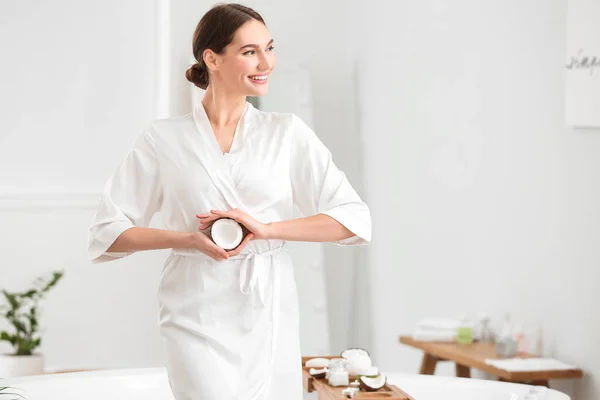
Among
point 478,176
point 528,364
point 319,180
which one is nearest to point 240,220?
point 319,180

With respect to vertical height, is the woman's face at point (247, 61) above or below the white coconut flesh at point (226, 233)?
above

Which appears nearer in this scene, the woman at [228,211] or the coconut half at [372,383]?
the woman at [228,211]

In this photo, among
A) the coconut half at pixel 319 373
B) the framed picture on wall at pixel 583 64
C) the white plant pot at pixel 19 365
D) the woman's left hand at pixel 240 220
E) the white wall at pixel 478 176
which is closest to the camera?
the woman's left hand at pixel 240 220

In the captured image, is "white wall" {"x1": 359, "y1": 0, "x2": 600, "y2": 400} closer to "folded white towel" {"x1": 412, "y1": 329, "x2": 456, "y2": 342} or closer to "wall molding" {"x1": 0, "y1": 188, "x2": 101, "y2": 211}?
"folded white towel" {"x1": 412, "y1": 329, "x2": 456, "y2": 342}

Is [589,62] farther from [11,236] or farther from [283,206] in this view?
[11,236]

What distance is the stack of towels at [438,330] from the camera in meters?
3.64

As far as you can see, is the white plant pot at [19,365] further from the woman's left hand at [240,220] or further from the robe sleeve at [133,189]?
the woman's left hand at [240,220]

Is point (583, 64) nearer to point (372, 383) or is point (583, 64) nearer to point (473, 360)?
point (473, 360)

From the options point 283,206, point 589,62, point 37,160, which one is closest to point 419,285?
point 589,62

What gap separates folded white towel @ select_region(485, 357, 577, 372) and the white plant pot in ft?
5.87

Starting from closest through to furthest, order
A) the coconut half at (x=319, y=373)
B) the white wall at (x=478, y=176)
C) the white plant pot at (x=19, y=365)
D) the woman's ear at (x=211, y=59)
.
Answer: the woman's ear at (x=211, y=59) < the coconut half at (x=319, y=373) < the white wall at (x=478, y=176) < the white plant pot at (x=19, y=365)

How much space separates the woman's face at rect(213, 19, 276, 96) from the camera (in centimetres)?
176

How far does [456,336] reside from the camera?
364 centimetres

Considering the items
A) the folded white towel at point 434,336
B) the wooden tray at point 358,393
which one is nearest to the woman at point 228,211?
the wooden tray at point 358,393
